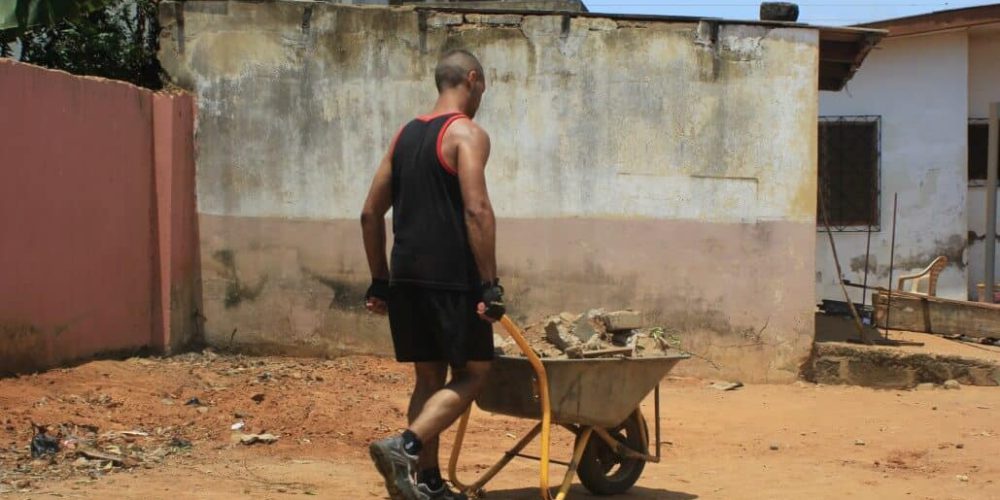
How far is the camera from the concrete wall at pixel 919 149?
15.3m

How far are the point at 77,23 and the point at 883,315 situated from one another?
8.03 metres

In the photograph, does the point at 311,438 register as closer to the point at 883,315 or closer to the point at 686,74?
the point at 686,74

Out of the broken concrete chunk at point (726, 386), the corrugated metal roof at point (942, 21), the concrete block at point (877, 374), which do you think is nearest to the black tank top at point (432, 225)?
the broken concrete chunk at point (726, 386)

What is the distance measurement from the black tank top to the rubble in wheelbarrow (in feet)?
2.27

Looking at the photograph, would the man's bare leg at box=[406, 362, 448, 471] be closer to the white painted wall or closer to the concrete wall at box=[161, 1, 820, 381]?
the concrete wall at box=[161, 1, 820, 381]

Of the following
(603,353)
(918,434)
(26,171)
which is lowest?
(918,434)

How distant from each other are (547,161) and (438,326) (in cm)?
549

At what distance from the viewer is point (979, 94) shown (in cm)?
1561

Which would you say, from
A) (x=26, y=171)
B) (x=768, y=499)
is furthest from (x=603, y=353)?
(x=26, y=171)

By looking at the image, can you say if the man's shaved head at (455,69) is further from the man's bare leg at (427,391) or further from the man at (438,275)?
the man's bare leg at (427,391)

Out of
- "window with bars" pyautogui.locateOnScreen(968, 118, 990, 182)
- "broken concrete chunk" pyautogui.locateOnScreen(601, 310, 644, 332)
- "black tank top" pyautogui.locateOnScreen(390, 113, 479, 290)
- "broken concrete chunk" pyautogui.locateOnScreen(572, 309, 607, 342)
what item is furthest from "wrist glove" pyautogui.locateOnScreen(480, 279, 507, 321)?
"window with bars" pyautogui.locateOnScreen(968, 118, 990, 182)

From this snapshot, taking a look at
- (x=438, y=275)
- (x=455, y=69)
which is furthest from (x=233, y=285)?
(x=438, y=275)

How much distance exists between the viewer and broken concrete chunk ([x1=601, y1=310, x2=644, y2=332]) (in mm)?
Result: 5742

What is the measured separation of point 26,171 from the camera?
8.15 meters
